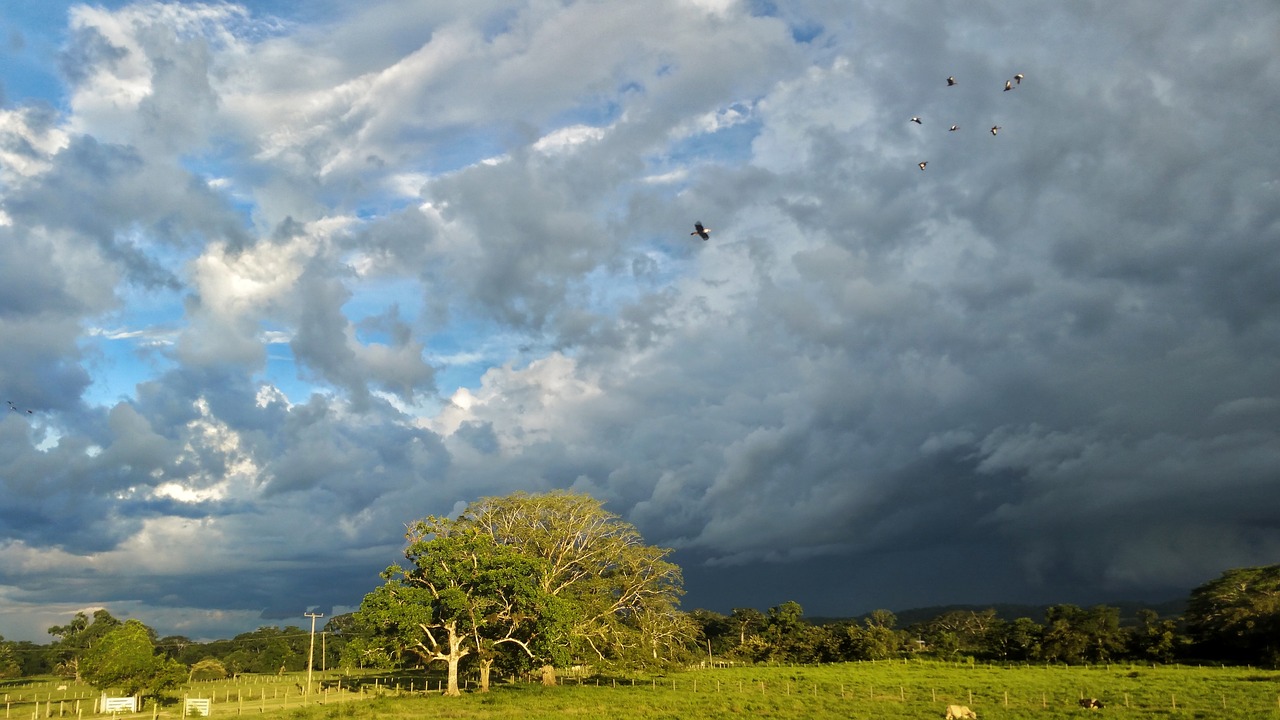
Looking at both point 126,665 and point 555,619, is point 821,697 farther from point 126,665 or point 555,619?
point 126,665

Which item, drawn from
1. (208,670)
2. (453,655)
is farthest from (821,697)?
(208,670)

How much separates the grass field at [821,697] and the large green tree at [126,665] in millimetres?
2650

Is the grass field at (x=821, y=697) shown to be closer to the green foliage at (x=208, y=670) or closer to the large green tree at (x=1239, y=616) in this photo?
the large green tree at (x=1239, y=616)

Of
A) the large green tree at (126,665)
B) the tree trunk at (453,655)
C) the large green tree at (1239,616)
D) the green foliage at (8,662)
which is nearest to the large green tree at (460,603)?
the tree trunk at (453,655)

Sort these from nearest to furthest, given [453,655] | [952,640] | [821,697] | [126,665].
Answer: [821,697] < [126,665] < [453,655] < [952,640]

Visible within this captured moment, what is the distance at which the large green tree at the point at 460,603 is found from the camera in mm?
60188

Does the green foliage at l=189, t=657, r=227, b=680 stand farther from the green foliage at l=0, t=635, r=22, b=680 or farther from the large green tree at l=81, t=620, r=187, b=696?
the large green tree at l=81, t=620, r=187, b=696

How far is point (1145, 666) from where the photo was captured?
78625 millimetres

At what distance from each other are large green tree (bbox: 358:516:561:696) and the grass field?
3.85 m

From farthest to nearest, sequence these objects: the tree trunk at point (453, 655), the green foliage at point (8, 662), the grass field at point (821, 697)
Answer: the green foliage at point (8, 662) < the tree trunk at point (453, 655) < the grass field at point (821, 697)

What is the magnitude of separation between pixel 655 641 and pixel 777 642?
58.3m

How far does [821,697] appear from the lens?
184 feet

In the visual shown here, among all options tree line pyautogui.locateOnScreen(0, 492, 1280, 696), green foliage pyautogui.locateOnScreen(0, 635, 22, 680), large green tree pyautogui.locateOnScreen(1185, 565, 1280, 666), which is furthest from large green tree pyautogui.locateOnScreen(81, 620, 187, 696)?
large green tree pyautogui.locateOnScreen(1185, 565, 1280, 666)

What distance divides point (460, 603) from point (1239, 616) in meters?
81.9
